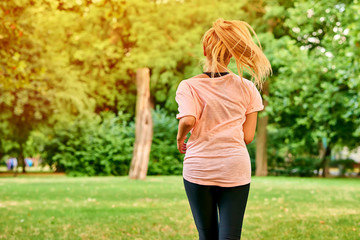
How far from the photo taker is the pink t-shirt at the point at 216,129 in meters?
3.15

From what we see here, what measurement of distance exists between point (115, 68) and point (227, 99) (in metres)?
30.6

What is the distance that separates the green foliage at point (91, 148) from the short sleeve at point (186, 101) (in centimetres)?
2525

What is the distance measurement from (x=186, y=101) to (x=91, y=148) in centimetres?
2597

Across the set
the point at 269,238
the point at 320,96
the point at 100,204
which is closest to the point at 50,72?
the point at 320,96

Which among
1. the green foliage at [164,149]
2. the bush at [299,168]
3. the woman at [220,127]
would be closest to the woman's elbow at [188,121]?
the woman at [220,127]

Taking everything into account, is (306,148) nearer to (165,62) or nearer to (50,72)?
(165,62)

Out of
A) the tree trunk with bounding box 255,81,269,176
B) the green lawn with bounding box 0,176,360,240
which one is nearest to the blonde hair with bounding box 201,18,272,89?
the green lawn with bounding box 0,176,360,240

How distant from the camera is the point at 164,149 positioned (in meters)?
29.6

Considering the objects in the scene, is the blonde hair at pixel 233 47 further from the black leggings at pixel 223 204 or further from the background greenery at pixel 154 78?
the background greenery at pixel 154 78

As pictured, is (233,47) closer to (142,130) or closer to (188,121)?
(188,121)

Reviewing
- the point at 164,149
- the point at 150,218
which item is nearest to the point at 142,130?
the point at 164,149

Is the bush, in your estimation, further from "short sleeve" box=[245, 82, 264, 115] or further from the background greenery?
"short sleeve" box=[245, 82, 264, 115]

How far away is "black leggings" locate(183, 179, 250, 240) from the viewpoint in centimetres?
318

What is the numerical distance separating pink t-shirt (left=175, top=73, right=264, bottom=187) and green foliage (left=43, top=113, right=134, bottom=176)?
25.2 meters
